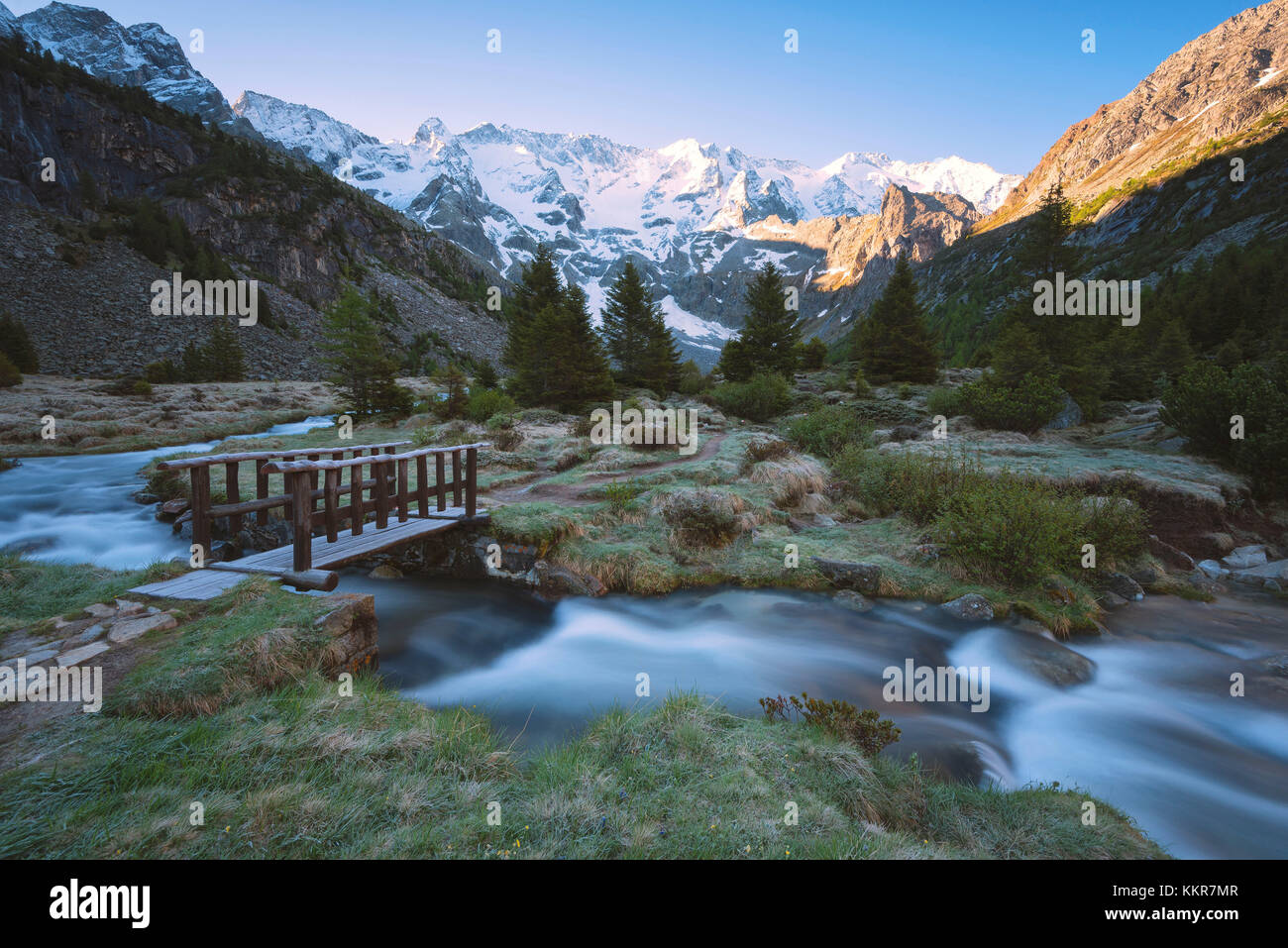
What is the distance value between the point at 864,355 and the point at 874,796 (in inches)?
1317

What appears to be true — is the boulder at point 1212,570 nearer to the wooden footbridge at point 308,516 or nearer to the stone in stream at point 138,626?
the wooden footbridge at point 308,516

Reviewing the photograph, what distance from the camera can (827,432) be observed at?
59.9 feet

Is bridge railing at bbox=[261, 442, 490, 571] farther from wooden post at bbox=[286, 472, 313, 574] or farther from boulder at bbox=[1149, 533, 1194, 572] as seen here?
boulder at bbox=[1149, 533, 1194, 572]

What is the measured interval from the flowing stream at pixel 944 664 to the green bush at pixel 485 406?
1503 centimetres

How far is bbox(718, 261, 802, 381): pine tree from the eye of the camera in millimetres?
32188

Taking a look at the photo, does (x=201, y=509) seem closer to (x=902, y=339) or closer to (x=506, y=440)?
(x=506, y=440)

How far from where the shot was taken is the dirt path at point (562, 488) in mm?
13250

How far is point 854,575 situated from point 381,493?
29.1ft

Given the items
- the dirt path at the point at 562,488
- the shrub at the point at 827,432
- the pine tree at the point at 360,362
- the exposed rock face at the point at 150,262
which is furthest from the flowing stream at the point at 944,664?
the exposed rock face at the point at 150,262

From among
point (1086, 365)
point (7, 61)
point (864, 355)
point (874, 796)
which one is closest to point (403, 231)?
point (7, 61)

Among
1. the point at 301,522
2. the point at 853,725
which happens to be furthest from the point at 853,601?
the point at 301,522

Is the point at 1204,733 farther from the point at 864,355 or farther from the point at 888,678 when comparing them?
the point at 864,355

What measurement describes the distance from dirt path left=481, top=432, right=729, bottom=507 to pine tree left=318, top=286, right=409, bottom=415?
18.3 metres

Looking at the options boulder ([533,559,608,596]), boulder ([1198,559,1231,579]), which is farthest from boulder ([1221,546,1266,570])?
boulder ([533,559,608,596])
